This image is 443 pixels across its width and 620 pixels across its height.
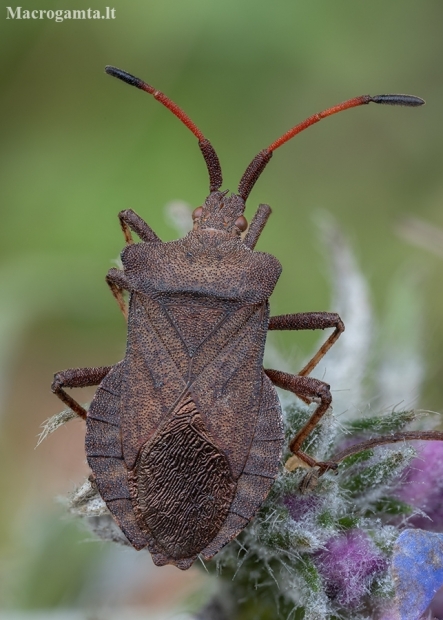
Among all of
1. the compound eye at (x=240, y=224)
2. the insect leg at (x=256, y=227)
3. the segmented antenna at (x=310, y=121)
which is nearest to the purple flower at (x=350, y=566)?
the insect leg at (x=256, y=227)

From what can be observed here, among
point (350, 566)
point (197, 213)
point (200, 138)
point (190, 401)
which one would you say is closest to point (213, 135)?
point (200, 138)

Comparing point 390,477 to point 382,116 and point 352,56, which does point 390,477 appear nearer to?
point 382,116

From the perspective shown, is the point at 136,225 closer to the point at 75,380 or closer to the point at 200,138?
the point at 200,138

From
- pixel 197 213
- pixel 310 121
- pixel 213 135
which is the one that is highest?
pixel 213 135

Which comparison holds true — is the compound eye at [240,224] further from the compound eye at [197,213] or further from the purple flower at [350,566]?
the purple flower at [350,566]

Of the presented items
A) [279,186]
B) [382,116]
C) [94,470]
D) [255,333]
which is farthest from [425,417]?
[382,116]

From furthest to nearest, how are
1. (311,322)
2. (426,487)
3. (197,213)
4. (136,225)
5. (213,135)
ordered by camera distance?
(213,135)
(197,213)
(136,225)
(311,322)
(426,487)

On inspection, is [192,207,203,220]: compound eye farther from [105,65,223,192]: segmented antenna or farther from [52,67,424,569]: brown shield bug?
[52,67,424,569]: brown shield bug
